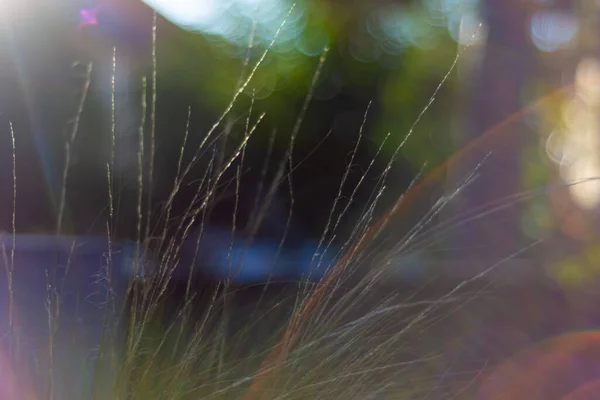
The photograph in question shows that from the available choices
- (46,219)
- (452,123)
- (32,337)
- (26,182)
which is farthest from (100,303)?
(452,123)

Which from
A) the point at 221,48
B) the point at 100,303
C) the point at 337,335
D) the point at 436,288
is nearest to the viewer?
the point at 337,335

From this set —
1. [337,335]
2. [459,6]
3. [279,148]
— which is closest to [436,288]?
[337,335]

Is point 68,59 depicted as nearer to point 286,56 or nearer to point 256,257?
point 286,56

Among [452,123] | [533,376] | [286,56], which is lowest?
[533,376]

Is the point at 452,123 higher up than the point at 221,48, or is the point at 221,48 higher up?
the point at 221,48

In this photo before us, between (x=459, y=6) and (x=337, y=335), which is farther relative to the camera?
(x=459, y=6)

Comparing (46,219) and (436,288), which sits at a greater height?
(436,288)

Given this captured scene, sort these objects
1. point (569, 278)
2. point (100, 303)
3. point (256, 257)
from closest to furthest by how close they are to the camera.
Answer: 1. point (100, 303)
2. point (256, 257)
3. point (569, 278)

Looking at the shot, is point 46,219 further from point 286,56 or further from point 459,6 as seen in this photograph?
point 459,6

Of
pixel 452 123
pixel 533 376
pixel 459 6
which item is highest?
pixel 459 6
